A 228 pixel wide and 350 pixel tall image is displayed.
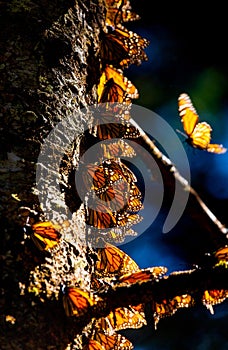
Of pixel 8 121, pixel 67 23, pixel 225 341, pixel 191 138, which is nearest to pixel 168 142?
pixel 191 138

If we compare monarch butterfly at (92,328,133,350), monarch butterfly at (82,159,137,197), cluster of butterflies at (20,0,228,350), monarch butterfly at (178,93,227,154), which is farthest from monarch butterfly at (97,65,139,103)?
monarch butterfly at (178,93,227,154)

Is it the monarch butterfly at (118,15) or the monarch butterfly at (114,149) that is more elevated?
the monarch butterfly at (118,15)

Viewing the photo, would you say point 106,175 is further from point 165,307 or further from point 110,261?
point 165,307

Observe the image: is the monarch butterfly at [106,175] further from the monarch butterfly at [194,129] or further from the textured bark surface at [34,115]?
the monarch butterfly at [194,129]

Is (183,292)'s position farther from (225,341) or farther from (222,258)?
(225,341)

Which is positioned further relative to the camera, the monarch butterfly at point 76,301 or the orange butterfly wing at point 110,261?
the orange butterfly wing at point 110,261

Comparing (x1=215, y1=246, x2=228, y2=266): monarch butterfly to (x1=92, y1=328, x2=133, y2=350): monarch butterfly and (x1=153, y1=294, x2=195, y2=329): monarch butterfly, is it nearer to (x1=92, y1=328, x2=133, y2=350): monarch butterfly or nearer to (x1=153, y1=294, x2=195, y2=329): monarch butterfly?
(x1=153, y1=294, x2=195, y2=329): monarch butterfly

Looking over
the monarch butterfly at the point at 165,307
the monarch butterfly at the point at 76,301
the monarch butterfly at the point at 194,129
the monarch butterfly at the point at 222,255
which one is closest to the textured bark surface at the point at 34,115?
the monarch butterfly at the point at 76,301
